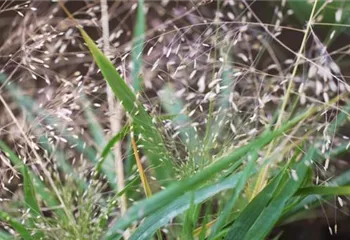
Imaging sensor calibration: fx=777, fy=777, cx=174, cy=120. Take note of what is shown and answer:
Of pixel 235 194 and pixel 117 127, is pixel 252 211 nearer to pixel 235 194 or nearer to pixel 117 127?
pixel 235 194

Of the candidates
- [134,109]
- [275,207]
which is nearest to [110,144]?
[134,109]

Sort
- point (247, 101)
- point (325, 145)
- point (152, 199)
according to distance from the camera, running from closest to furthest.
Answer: point (152, 199) < point (325, 145) < point (247, 101)

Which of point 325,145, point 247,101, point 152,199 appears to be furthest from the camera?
point 247,101

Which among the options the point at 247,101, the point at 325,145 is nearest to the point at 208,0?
the point at 247,101

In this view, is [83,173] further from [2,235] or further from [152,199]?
[152,199]

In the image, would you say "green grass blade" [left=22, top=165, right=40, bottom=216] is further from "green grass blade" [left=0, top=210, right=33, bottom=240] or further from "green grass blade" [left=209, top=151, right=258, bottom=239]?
"green grass blade" [left=209, top=151, right=258, bottom=239]

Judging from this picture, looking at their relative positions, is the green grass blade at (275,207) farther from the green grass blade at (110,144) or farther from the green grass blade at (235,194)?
the green grass blade at (110,144)
